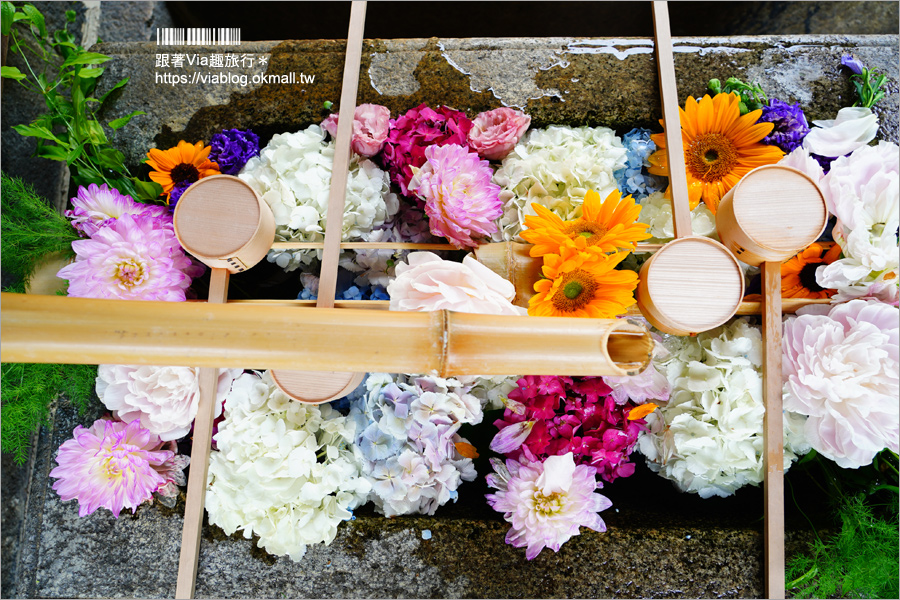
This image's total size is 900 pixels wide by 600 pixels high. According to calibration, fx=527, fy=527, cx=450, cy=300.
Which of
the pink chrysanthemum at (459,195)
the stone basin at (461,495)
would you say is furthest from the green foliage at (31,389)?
the pink chrysanthemum at (459,195)

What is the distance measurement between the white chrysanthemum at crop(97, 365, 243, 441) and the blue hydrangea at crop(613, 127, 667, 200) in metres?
0.77

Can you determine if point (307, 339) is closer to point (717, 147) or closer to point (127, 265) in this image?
point (127, 265)

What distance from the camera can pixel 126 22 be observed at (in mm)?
1361

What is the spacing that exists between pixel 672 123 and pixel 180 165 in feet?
2.82

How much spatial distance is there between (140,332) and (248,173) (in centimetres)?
55

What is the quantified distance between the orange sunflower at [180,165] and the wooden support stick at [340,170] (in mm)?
278

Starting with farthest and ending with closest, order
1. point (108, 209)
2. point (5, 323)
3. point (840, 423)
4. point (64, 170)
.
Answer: point (64, 170)
point (108, 209)
point (840, 423)
point (5, 323)

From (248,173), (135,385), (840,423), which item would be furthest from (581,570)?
Result: (248,173)

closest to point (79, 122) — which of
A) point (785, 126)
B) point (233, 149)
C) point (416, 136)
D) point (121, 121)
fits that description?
point (121, 121)

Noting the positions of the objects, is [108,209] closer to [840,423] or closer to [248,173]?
[248,173]

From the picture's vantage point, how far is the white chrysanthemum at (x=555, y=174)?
896mm

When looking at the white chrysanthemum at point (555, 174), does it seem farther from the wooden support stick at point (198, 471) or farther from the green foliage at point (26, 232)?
the green foliage at point (26, 232)

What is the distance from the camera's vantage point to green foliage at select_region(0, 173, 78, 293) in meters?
0.93

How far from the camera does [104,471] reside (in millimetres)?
846
